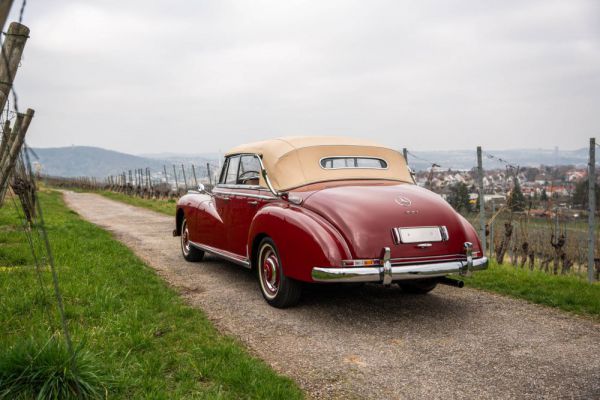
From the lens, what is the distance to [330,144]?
18.0 feet

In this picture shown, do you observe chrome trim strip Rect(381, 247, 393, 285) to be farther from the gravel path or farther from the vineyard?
the vineyard

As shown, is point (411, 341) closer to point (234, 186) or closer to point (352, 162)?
point (352, 162)

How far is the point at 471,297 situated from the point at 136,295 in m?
3.67

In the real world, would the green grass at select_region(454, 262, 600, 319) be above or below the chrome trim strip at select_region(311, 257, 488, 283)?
below

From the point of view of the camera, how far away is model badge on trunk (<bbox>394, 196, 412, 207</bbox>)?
4516 mm

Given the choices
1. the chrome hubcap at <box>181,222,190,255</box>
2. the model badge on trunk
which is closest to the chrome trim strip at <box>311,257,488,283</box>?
the model badge on trunk

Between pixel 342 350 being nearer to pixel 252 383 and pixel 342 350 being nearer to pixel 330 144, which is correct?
pixel 252 383

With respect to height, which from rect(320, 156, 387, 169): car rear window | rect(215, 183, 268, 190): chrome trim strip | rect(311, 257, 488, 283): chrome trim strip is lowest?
rect(311, 257, 488, 283): chrome trim strip

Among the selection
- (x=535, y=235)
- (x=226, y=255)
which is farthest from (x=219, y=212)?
(x=535, y=235)

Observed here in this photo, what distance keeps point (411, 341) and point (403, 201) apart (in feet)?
4.19

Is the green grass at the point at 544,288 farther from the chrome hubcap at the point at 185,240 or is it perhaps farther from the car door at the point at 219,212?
the chrome hubcap at the point at 185,240

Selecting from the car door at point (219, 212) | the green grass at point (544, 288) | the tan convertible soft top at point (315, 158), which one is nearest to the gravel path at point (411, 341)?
the green grass at point (544, 288)

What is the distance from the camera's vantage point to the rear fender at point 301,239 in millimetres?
4203

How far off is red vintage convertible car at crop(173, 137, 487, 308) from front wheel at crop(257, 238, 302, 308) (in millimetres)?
11
